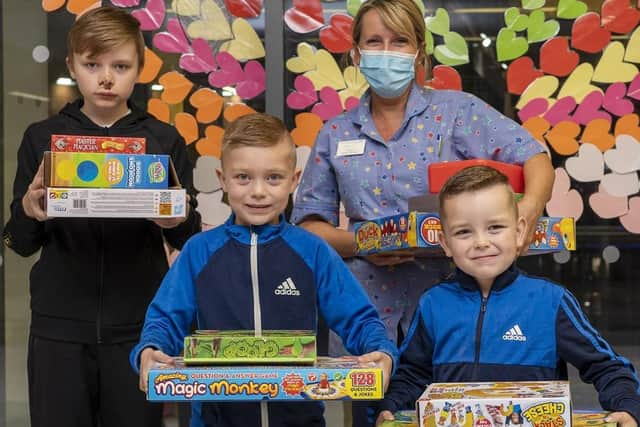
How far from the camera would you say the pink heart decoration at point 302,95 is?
15.4 ft

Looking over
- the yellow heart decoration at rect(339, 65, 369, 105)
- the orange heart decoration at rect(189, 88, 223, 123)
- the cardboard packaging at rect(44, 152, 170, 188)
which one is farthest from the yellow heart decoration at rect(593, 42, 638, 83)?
the cardboard packaging at rect(44, 152, 170, 188)

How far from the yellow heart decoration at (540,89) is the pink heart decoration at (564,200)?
14.1 inches

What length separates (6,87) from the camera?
4.87m

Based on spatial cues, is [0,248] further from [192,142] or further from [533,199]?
[533,199]

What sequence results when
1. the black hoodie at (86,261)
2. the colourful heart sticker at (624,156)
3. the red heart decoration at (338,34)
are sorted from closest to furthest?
the black hoodie at (86,261), the colourful heart sticker at (624,156), the red heart decoration at (338,34)

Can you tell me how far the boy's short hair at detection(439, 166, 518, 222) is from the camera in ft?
8.30

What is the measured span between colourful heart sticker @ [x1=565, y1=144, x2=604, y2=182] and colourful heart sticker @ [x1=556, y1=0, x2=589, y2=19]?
62 centimetres

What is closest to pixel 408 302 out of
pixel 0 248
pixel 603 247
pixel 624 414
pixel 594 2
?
pixel 624 414

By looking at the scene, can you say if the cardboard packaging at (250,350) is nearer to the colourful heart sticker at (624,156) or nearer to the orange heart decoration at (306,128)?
the orange heart decoration at (306,128)

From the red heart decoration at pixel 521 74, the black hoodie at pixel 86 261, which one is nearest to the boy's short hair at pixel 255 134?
the black hoodie at pixel 86 261

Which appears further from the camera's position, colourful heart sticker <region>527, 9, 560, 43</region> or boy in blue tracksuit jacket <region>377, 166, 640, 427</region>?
colourful heart sticker <region>527, 9, 560, 43</region>

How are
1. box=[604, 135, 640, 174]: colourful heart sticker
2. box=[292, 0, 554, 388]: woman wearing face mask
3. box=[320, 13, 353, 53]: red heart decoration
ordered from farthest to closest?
box=[320, 13, 353, 53]: red heart decoration < box=[604, 135, 640, 174]: colourful heart sticker < box=[292, 0, 554, 388]: woman wearing face mask

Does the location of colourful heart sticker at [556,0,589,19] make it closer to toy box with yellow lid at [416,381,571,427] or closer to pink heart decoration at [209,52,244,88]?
pink heart decoration at [209,52,244,88]

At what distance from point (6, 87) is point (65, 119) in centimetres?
188
